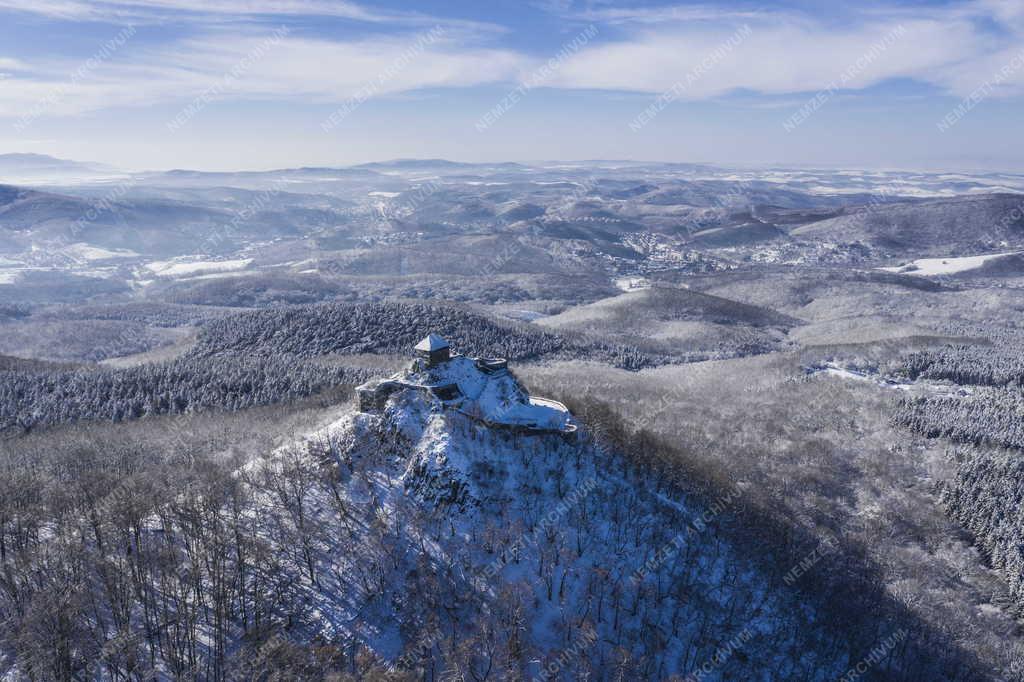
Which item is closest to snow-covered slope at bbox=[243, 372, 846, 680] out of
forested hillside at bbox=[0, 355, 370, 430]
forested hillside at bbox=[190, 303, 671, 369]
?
forested hillside at bbox=[0, 355, 370, 430]

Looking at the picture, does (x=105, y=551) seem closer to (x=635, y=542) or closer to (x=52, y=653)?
(x=52, y=653)

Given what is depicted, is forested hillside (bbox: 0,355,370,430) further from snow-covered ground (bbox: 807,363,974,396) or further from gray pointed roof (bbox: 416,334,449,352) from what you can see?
snow-covered ground (bbox: 807,363,974,396)

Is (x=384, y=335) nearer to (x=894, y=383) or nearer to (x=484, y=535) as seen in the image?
(x=484, y=535)

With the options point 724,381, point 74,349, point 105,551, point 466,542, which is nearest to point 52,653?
point 105,551

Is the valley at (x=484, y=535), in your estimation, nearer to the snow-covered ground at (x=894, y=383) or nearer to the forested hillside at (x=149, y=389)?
the forested hillside at (x=149, y=389)

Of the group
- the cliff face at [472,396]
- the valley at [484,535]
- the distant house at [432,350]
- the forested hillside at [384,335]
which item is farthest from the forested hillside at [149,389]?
the distant house at [432,350]

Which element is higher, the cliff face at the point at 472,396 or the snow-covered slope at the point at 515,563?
the cliff face at the point at 472,396

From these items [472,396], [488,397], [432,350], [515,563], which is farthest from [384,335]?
[515,563]

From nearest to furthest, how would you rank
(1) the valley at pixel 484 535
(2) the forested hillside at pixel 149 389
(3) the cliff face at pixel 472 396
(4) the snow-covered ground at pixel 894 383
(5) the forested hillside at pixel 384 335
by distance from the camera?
(1) the valley at pixel 484 535 → (3) the cliff face at pixel 472 396 → (2) the forested hillside at pixel 149 389 → (4) the snow-covered ground at pixel 894 383 → (5) the forested hillside at pixel 384 335
